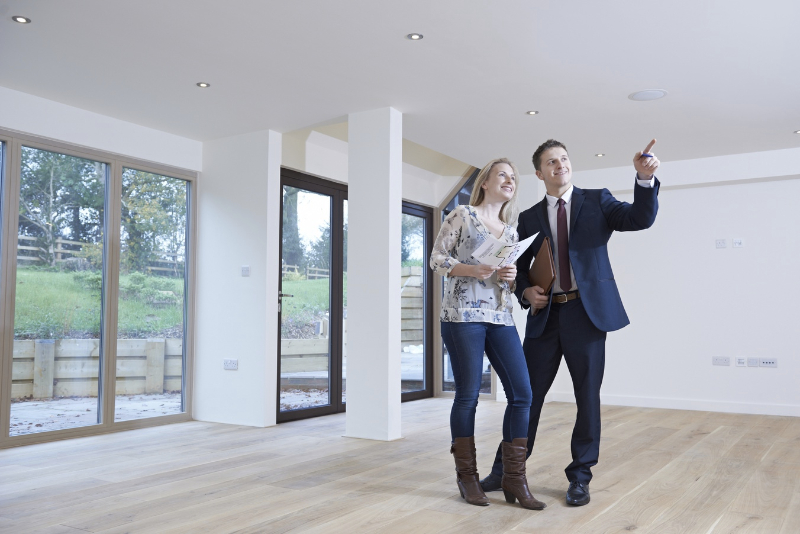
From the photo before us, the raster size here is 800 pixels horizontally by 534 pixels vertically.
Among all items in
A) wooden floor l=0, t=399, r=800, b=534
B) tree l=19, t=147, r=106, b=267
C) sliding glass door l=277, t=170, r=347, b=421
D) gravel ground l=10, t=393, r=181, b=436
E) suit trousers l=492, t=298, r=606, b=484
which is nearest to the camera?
wooden floor l=0, t=399, r=800, b=534

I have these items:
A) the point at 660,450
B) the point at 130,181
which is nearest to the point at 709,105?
the point at 660,450

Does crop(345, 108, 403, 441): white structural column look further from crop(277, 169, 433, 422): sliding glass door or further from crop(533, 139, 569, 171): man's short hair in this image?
crop(533, 139, 569, 171): man's short hair

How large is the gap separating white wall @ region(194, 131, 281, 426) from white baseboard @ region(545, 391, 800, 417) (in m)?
3.18

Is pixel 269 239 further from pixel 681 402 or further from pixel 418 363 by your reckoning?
pixel 681 402

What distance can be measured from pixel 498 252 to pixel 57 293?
348cm

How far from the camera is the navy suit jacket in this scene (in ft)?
8.64

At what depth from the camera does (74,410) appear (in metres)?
4.73

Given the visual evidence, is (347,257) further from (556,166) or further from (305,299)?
(556,166)

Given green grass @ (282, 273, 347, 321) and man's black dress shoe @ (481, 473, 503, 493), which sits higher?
green grass @ (282, 273, 347, 321)

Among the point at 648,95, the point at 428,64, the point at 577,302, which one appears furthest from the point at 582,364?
the point at 648,95

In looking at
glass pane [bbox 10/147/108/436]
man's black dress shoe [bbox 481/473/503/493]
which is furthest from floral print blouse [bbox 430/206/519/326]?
glass pane [bbox 10/147/108/436]

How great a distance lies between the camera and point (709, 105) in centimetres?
477

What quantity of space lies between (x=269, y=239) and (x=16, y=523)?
3.02 metres

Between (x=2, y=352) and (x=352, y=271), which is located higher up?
(x=352, y=271)
